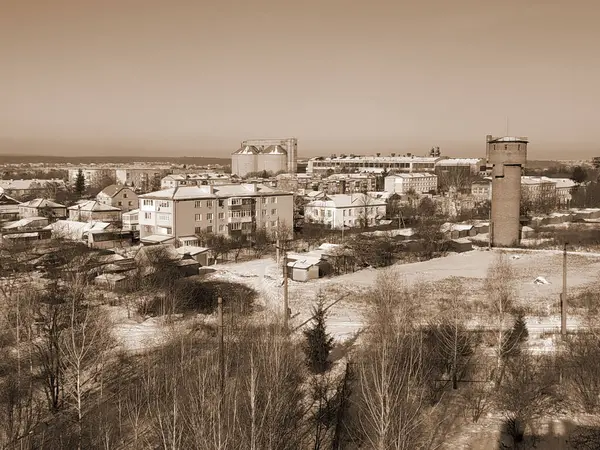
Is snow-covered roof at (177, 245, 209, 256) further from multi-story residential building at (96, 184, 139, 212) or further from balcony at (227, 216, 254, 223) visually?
multi-story residential building at (96, 184, 139, 212)

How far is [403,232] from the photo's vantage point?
35000 millimetres

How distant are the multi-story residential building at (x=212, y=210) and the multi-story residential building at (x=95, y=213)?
6486mm

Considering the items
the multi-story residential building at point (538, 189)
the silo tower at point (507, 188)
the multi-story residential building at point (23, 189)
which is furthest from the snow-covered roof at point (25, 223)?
the multi-story residential building at point (538, 189)

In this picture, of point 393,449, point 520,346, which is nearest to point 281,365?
point 393,449

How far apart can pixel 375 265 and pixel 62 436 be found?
57.9ft

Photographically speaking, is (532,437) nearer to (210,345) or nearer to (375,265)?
(210,345)

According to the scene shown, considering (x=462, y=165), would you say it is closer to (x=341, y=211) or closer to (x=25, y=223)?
(x=341, y=211)

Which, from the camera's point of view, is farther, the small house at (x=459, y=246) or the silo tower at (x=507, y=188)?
the silo tower at (x=507, y=188)

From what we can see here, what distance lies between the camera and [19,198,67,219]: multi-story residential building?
1532 inches

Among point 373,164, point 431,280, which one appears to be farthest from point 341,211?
point 373,164

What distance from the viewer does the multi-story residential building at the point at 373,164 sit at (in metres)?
87.5

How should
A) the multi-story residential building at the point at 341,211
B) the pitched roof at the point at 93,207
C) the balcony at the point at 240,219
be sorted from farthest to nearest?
the multi-story residential building at the point at 341,211
the pitched roof at the point at 93,207
the balcony at the point at 240,219

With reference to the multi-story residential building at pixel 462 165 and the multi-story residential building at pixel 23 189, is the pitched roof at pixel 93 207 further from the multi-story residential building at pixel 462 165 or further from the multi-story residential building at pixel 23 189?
the multi-story residential building at pixel 462 165

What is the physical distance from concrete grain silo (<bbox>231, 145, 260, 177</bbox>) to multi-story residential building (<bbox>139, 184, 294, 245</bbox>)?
154 feet
